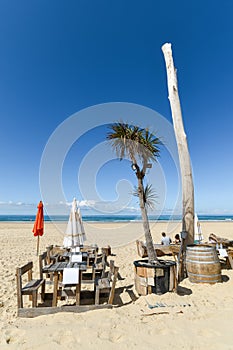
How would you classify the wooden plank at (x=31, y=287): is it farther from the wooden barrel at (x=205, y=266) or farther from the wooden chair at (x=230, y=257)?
the wooden chair at (x=230, y=257)

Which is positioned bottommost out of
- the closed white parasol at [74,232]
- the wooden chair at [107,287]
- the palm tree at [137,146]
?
the wooden chair at [107,287]

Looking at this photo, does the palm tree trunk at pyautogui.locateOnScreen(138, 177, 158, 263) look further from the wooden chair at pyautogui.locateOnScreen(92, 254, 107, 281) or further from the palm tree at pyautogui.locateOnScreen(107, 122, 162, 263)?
the wooden chair at pyautogui.locateOnScreen(92, 254, 107, 281)

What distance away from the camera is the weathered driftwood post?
600 cm

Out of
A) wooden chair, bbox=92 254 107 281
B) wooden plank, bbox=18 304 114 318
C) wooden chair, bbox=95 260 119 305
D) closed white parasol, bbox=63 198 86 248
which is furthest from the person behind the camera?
closed white parasol, bbox=63 198 86 248

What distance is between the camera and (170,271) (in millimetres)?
4172

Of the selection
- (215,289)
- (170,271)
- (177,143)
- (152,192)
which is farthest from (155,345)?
(177,143)

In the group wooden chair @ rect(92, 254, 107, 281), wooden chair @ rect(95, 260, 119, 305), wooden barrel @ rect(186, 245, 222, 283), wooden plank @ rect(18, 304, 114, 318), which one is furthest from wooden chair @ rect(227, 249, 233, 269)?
wooden plank @ rect(18, 304, 114, 318)

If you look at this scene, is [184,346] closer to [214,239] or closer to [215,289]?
[215,289]

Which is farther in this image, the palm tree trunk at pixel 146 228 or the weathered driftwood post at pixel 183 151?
the weathered driftwood post at pixel 183 151

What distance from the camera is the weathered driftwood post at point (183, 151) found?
600 cm

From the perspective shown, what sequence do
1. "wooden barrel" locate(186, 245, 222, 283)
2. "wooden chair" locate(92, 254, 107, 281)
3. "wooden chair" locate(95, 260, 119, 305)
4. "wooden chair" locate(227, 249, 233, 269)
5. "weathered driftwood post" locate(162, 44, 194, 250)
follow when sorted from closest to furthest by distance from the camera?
1. "wooden chair" locate(95, 260, 119, 305)
2. "wooden barrel" locate(186, 245, 222, 283)
3. "wooden chair" locate(92, 254, 107, 281)
4. "weathered driftwood post" locate(162, 44, 194, 250)
5. "wooden chair" locate(227, 249, 233, 269)

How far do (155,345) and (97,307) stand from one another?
4.24 ft

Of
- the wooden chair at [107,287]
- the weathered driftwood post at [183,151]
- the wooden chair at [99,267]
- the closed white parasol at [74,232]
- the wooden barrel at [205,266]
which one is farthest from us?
the closed white parasol at [74,232]

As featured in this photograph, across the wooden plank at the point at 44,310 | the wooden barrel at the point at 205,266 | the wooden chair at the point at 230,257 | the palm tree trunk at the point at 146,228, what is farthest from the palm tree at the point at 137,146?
the wooden chair at the point at 230,257
